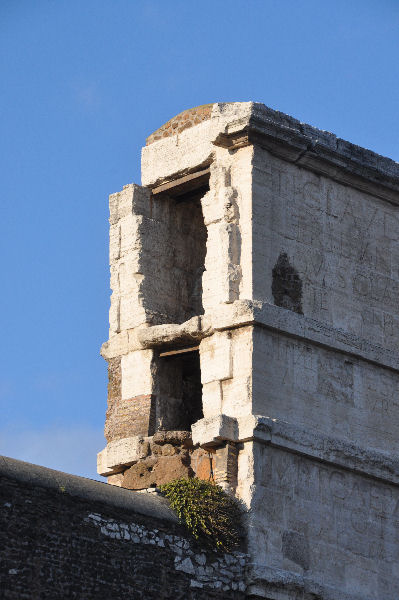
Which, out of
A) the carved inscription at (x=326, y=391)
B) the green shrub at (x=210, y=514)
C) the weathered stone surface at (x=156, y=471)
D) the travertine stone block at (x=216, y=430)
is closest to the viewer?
the green shrub at (x=210, y=514)

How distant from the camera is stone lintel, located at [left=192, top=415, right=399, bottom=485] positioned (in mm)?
15320

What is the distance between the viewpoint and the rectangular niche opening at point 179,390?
16.7 m

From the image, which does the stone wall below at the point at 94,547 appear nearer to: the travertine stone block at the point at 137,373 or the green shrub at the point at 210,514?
the green shrub at the point at 210,514

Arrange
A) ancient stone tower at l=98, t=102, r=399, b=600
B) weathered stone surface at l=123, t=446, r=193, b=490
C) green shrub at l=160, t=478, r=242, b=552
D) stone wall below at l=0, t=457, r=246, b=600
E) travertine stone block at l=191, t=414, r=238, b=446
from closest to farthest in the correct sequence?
stone wall below at l=0, t=457, r=246, b=600 < green shrub at l=160, t=478, r=242, b=552 < travertine stone block at l=191, t=414, r=238, b=446 < ancient stone tower at l=98, t=102, r=399, b=600 < weathered stone surface at l=123, t=446, r=193, b=490

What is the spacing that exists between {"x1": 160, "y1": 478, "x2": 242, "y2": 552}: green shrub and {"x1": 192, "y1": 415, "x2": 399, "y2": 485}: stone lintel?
0.53 meters

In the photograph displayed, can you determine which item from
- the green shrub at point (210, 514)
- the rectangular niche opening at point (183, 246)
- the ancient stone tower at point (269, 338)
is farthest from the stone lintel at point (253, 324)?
the green shrub at point (210, 514)

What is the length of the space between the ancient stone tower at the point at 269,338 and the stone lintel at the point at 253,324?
20mm

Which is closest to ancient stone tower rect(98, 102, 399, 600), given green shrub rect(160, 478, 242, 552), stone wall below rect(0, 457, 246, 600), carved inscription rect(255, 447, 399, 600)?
carved inscription rect(255, 447, 399, 600)

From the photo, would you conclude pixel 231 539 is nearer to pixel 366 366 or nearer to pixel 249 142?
pixel 366 366

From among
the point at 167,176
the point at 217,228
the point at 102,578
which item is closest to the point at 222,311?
the point at 217,228

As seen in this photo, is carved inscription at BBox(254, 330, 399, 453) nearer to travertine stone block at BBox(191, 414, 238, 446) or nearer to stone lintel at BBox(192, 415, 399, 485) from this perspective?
stone lintel at BBox(192, 415, 399, 485)

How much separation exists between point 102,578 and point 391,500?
374 centimetres

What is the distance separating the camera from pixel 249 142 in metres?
16.5

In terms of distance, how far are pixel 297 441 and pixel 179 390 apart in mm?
1783
